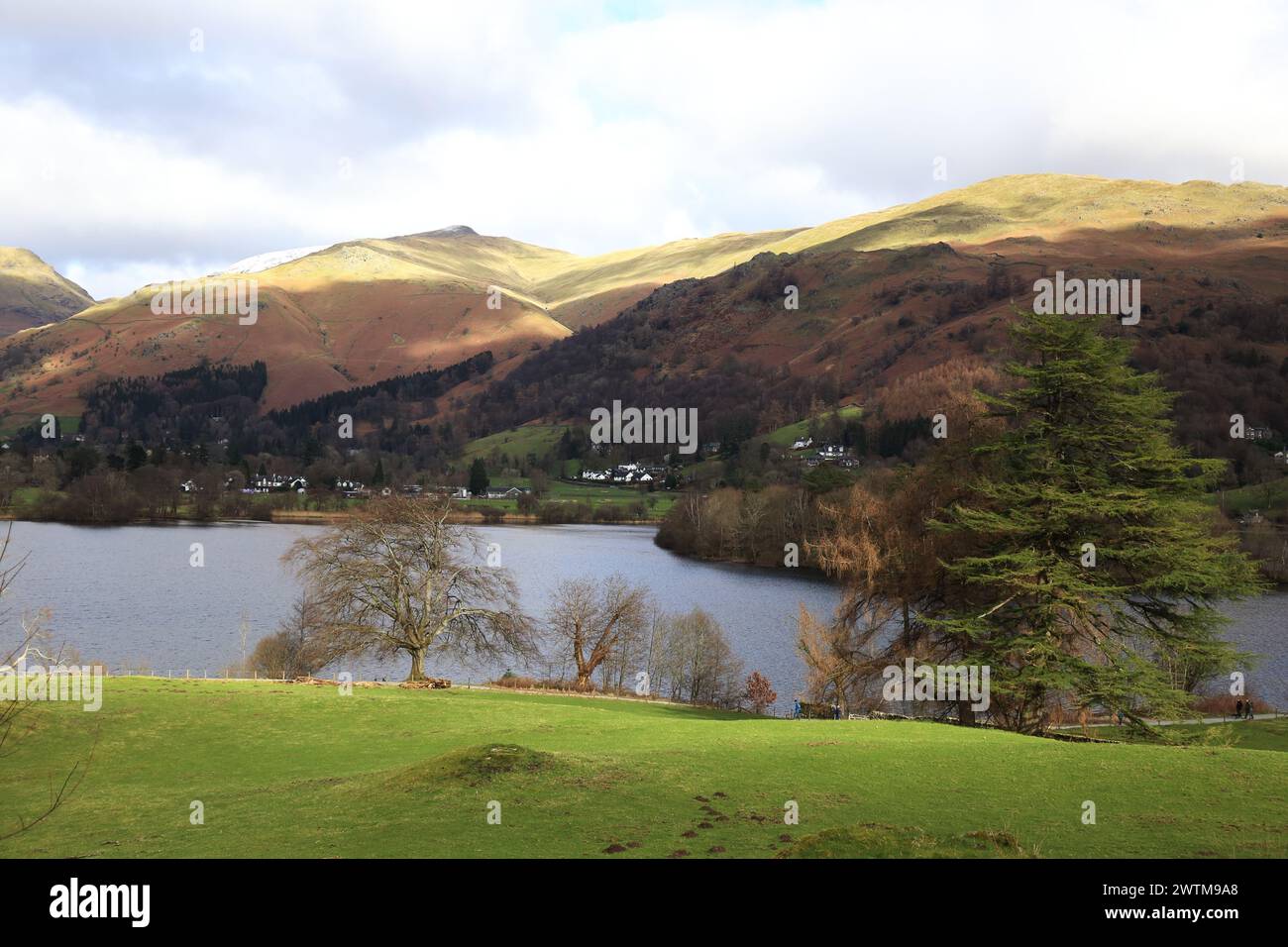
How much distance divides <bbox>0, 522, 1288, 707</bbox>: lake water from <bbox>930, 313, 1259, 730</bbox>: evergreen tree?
7.94 meters

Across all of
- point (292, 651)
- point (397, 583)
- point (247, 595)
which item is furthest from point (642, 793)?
point (247, 595)

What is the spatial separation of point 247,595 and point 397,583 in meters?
37.9

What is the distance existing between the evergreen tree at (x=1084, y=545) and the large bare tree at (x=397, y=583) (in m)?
24.9

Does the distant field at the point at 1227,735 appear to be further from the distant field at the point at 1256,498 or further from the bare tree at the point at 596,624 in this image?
the distant field at the point at 1256,498

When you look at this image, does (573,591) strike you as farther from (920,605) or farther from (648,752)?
(648,752)

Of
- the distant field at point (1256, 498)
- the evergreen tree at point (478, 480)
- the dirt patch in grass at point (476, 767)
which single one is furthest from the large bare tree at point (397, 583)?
the evergreen tree at point (478, 480)

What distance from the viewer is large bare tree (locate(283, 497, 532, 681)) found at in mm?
47125

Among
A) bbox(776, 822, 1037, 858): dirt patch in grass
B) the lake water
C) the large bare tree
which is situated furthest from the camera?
the lake water

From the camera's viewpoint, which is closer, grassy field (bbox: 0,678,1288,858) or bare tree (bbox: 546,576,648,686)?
grassy field (bbox: 0,678,1288,858)

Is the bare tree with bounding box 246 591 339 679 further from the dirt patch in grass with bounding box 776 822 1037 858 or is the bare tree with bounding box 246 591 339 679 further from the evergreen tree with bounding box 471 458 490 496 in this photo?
the evergreen tree with bounding box 471 458 490 496

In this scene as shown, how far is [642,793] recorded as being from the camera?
16922mm

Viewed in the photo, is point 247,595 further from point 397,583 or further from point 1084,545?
point 1084,545

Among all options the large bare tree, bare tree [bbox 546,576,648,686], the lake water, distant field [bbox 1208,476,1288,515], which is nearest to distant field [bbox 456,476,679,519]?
the lake water
